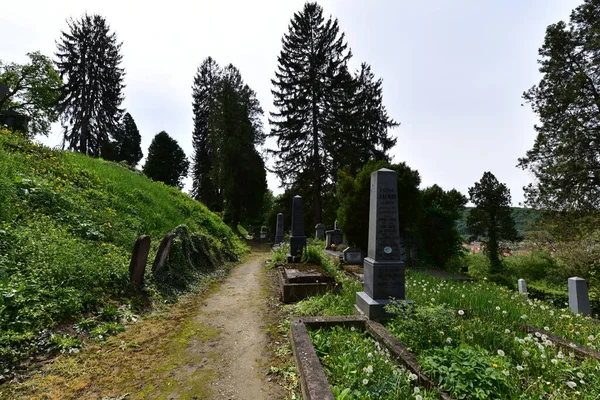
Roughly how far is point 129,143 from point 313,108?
2864 cm

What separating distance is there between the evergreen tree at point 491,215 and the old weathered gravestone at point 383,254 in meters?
24.6

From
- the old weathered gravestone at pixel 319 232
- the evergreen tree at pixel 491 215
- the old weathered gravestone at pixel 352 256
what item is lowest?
the old weathered gravestone at pixel 352 256

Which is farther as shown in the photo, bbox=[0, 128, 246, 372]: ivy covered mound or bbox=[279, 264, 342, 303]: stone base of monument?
bbox=[279, 264, 342, 303]: stone base of monument

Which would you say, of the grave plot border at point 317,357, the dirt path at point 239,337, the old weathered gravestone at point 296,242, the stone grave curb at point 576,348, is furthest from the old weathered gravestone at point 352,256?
the stone grave curb at point 576,348

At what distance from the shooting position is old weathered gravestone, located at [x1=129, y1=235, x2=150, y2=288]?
5891 millimetres

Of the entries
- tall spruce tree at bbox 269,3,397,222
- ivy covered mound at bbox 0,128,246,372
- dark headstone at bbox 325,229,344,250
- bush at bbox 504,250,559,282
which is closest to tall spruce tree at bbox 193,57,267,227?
tall spruce tree at bbox 269,3,397,222

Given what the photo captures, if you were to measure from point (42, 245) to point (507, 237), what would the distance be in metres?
30.6

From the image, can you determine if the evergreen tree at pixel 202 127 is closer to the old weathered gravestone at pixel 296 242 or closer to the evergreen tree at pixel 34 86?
the evergreen tree at pixel 34 86

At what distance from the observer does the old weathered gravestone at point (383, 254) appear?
498 centimetres

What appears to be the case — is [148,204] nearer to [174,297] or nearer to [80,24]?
[174,297]

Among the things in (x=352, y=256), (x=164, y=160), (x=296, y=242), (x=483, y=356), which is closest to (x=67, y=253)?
(x=483, y=356)

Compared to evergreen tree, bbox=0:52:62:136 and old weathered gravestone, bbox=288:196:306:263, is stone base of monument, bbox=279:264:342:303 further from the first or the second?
evergreen tree, bbox=0:52:62:136

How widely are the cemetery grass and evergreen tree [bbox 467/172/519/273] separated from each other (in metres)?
24.2

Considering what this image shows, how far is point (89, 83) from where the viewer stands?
27875 millimetres
